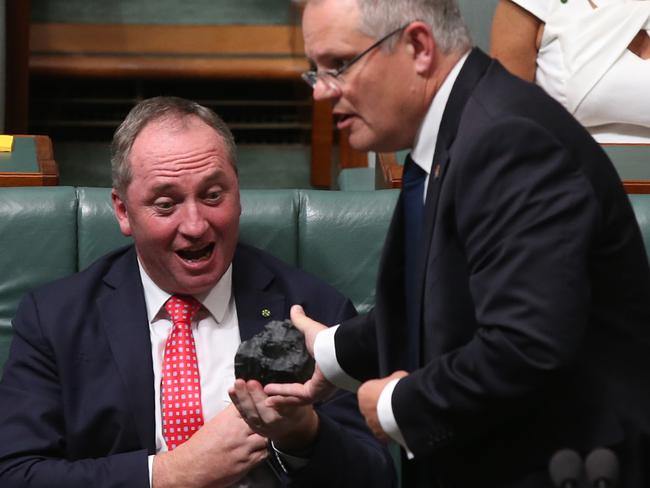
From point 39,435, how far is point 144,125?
1.77 feet

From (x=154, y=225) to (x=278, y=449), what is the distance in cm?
43

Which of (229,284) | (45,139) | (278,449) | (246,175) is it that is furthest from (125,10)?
(278,449)

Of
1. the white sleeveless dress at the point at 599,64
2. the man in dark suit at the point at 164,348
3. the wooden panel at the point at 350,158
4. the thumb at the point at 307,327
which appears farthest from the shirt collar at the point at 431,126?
the wooden panel at the point at 350,158

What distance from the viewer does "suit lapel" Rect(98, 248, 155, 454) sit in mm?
2062

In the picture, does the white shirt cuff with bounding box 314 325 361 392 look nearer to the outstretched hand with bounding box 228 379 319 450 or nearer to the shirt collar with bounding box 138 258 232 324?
the outstretched hand with bounding box 228 379 319 450

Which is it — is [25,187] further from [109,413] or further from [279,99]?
[279,99]

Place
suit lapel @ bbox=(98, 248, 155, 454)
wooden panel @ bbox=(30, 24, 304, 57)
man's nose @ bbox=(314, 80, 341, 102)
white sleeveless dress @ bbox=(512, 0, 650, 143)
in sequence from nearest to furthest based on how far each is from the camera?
man's nose @ bbox=(314, 80, 341, 102), suit lapel @ bbox=(98, 248, 155, 454), white sleeveless dress @ bbox=(512, 0, 650, 143), wooden panel @ bbox=(30, 24, 304, 57)

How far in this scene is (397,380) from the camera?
1403mm

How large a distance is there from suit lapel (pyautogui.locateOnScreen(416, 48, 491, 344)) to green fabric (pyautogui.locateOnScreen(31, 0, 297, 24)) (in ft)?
9.88

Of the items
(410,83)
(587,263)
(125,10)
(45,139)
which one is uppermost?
(410,83)

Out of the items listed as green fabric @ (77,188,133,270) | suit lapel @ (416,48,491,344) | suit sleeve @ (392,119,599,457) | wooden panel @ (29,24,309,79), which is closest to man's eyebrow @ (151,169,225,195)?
green fabric @ (77,188,133,270)

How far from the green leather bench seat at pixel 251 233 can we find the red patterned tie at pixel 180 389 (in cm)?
29

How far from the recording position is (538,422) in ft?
4.58

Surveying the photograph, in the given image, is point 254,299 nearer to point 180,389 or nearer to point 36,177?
point 180,389
